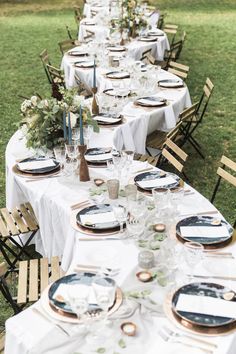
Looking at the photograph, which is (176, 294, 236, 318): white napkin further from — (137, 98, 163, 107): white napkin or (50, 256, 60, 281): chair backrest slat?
(137, 98, 163, 107): white napkin

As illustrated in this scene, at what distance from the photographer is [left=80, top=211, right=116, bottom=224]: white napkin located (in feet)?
12.9

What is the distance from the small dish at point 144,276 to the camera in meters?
3.28

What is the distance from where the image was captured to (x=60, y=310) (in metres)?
2.96

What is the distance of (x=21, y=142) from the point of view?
18.4ft

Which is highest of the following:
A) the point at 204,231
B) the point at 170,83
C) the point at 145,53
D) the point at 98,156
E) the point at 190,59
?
the point at 204,231

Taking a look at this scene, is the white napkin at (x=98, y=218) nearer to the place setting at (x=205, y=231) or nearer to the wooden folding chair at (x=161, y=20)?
the place setting at (x=205, y=231)

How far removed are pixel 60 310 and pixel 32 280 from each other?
1.18 metres

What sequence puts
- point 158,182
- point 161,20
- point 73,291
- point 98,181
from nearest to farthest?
point 73,291 < point 158,182 < point 98,181 < point 161,20

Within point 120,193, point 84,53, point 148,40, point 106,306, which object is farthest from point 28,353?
point 148,40

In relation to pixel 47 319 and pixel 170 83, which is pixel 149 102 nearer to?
pixel 170 83

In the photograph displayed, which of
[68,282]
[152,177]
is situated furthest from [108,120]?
[68,282]

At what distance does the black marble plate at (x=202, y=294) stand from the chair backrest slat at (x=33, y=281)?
129 centimetres

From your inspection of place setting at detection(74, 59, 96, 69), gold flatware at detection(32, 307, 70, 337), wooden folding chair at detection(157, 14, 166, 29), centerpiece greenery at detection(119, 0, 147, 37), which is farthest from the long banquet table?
wooden folding chair at detection(157, 14, 166, 29)

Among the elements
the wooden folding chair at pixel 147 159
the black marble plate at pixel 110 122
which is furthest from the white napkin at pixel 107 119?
the wooden folding chair at pixel 147 159
